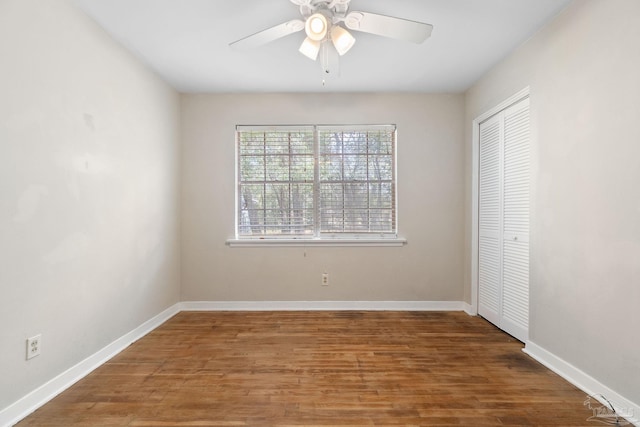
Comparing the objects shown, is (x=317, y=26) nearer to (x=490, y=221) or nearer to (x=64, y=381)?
(x=490, y=221)

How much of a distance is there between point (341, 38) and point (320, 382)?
222 cm

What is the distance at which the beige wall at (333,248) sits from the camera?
3771mm

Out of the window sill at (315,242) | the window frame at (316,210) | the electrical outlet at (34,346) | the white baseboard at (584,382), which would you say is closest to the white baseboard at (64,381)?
the electrical outlet at (34,346)

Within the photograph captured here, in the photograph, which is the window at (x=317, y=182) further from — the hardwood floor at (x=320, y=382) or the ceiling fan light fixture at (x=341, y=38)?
the ceiling fan light fixture at (x=341, y=38)

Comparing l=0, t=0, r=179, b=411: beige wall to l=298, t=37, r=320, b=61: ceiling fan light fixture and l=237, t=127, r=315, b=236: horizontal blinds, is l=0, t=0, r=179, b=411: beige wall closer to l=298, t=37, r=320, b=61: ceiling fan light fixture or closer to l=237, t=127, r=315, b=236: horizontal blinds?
l=237, t=127, r=315, b=236: horizontal blinds

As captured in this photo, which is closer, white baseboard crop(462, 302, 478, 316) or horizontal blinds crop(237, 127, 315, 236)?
white baseboard crop(462, 302, 478, 316)

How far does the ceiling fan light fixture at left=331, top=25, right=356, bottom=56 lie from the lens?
79.9 inches

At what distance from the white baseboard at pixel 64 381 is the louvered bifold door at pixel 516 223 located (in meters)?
3.34

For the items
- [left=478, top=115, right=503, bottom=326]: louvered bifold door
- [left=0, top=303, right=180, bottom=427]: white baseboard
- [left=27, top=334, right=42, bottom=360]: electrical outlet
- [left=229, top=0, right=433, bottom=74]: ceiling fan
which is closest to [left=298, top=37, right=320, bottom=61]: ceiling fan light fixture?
[left=229, top=0, right=433, bottom=74]: ceiling fan

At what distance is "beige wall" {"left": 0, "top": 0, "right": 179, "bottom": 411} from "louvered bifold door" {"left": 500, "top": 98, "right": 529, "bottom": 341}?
3.35 m

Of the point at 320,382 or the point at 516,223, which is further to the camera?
the point at 516,223

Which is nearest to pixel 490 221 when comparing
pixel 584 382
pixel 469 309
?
pixel 469 309

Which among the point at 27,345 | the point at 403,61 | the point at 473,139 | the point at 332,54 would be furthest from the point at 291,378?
the point at 473,139

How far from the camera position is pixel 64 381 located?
2092 mm
